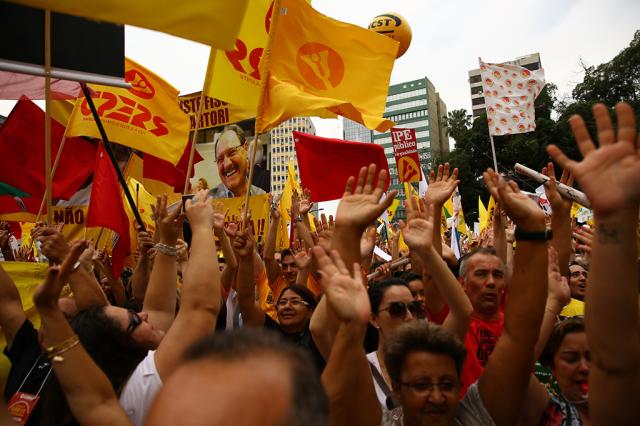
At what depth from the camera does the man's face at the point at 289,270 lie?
5336 millimetres

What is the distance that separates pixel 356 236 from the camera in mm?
2342

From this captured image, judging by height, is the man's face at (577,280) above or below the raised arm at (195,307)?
below

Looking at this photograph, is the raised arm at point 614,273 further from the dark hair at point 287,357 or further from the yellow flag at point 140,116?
the yellow flag at point 140,116

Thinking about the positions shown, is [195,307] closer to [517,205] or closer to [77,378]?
[77,378]

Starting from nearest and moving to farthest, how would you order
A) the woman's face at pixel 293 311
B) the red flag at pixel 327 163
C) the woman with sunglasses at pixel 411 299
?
the woman with sunglasses at pixel 411 299
the woman's face at pixel 293 311
the red flag at pixel 327 163

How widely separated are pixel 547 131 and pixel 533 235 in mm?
35101

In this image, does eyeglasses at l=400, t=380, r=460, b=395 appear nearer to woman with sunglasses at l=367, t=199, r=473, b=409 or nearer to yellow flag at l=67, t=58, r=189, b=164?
woman with sunglasses at l=367, t=199, r=473, b=409

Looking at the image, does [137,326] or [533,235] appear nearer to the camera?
[533,235]

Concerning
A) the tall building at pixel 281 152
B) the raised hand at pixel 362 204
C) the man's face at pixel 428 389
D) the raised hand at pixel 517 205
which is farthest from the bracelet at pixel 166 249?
the tall building at pixel 281 152

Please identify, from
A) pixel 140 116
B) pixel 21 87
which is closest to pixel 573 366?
pixel 140 116

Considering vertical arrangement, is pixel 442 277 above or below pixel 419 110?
below

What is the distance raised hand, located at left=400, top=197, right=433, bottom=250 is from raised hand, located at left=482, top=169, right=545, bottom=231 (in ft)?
1.58

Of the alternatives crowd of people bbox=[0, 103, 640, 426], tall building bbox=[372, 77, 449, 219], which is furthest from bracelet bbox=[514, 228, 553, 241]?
tall building bbox=[372, 77, 449, 219]

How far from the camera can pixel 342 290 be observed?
1.89 m
